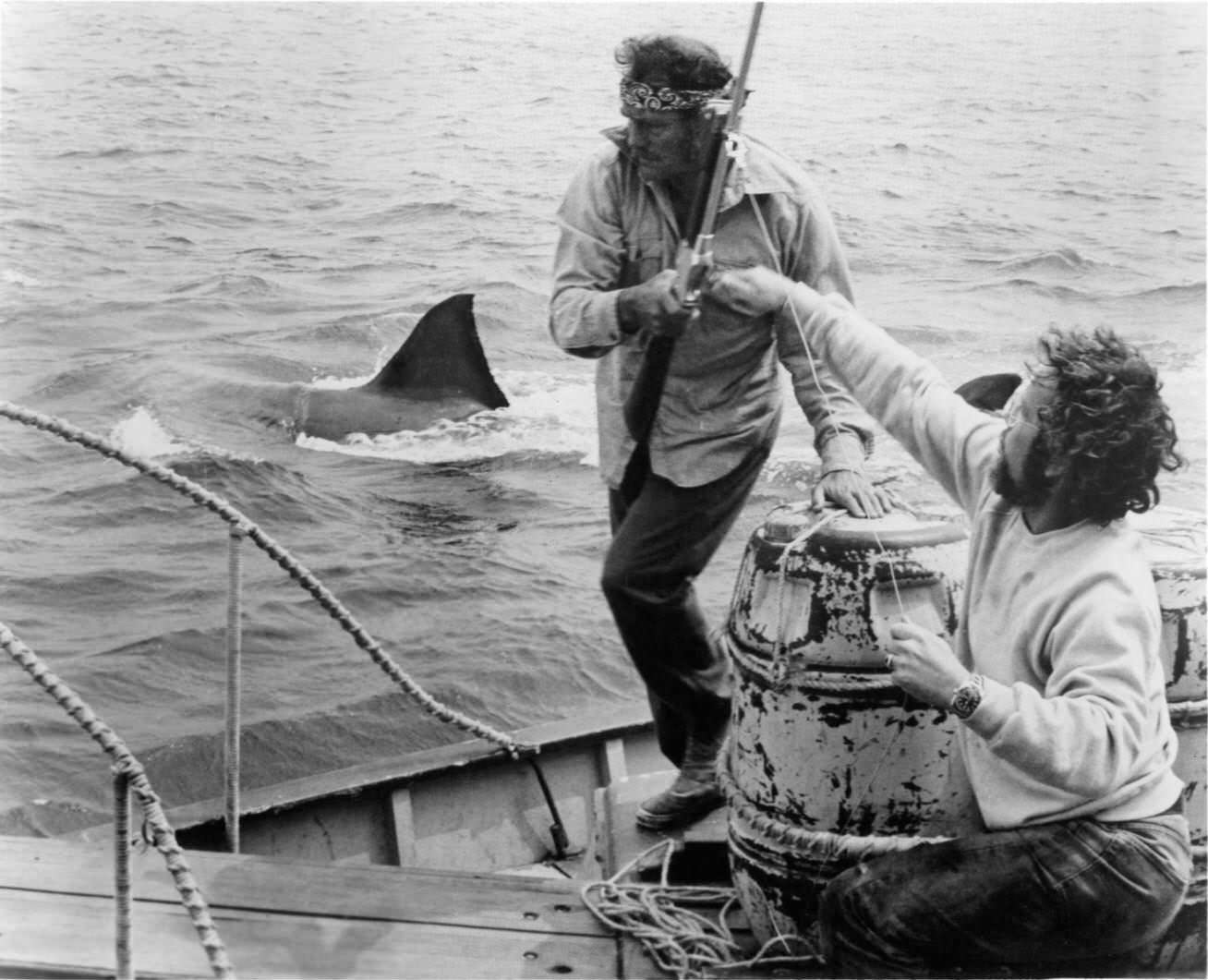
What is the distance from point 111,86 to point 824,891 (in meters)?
26.1

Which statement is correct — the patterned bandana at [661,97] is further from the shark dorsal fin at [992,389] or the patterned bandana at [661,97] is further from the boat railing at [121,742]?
the shark dorsal fin at [992,389]

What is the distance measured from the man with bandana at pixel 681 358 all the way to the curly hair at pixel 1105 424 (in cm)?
98

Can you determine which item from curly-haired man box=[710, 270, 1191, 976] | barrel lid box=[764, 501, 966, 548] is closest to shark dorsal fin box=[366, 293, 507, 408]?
barrel lid box=[764, 501, 966, 548]

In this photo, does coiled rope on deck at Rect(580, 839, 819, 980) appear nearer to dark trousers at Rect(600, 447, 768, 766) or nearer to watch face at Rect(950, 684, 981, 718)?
dark trousers at Rect(600, 447, 768, 766)

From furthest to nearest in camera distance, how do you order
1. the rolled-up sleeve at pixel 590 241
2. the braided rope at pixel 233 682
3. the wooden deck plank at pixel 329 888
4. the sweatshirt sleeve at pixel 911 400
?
1. the braided rope at pixel 233 682
2. the rolled-up sleeve at pixel 590 241
3. the wooden deck plank at pixel 329 888
4. the sweatshirt sleeve at pixel 911 400

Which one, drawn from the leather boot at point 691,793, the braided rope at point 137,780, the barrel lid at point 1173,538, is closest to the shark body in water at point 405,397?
the leather boot at point 691,793

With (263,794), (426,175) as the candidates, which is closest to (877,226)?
(426,175)

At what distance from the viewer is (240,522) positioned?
14.1ft

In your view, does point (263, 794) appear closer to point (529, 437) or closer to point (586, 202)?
point (586, 202)

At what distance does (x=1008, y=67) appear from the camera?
28.6 meters

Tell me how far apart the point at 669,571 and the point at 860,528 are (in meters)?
0.73

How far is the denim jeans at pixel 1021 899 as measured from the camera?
2.93 m

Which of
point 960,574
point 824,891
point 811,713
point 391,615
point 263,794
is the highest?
point 960,574

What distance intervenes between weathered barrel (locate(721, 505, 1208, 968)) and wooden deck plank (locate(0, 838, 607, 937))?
607 mm
